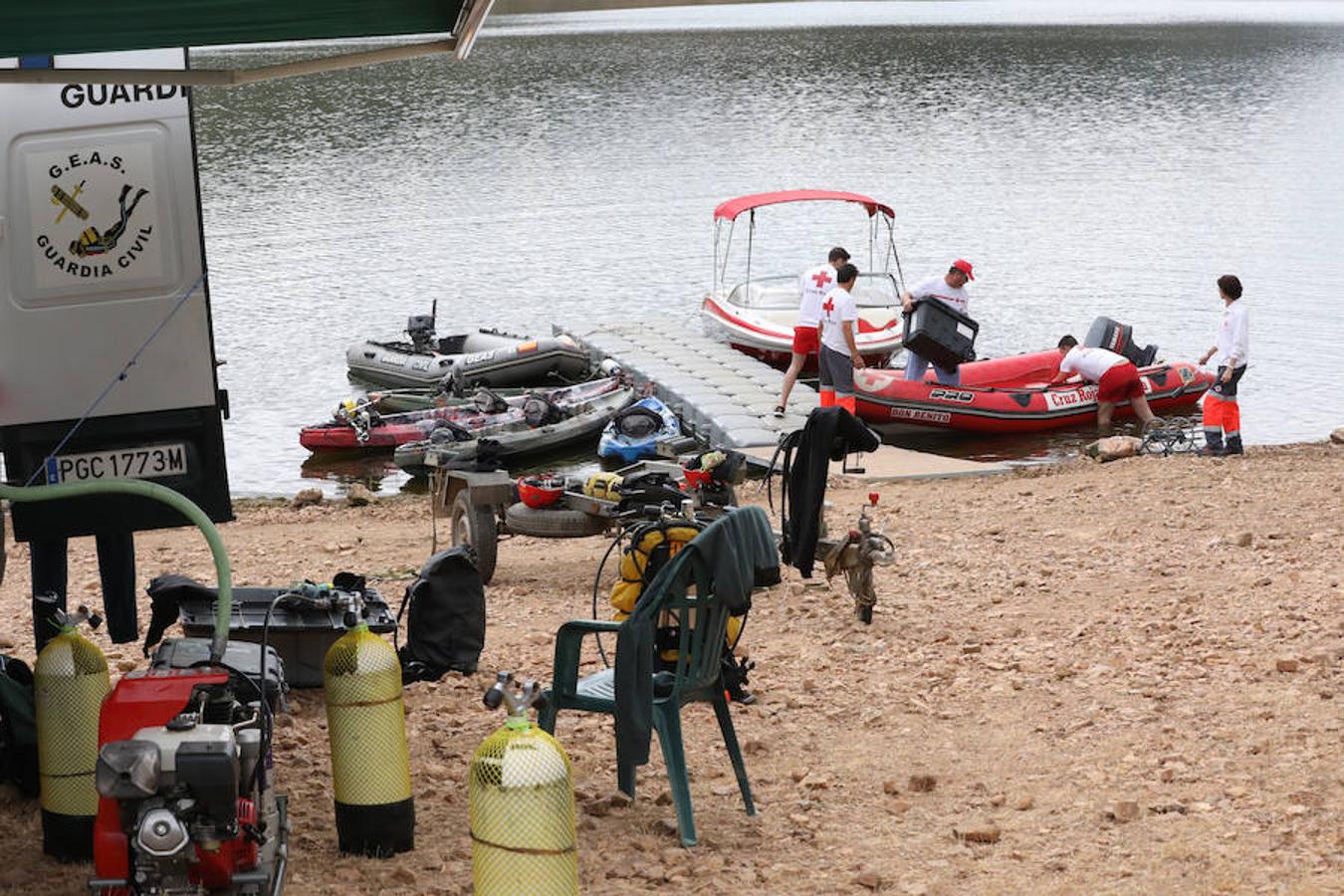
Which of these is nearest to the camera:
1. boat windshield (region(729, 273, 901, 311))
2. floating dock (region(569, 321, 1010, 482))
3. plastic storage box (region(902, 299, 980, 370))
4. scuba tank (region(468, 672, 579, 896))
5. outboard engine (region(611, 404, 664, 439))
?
scuba tank (region(468, 672, 579, 896))

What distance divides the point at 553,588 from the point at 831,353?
670cm

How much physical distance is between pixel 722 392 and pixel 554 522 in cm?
974

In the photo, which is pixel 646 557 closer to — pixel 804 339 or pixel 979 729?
pixel 979 729

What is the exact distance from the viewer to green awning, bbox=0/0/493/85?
5.30 metres

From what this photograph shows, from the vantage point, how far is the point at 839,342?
16266mm

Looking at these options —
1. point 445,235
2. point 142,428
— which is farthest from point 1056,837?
point 445,235

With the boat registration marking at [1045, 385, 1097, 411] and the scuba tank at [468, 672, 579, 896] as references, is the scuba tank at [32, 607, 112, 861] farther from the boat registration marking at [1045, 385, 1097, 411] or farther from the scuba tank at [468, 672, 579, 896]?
the boat registration marking at [1045, 385, 1097, 411]

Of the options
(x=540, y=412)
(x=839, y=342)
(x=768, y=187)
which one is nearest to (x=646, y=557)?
(x=839, y=342)

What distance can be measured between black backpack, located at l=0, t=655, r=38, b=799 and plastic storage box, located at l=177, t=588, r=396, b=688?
0.90 meters

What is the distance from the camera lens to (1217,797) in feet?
20.1

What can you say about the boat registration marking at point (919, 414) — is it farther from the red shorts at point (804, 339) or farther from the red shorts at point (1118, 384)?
the red shorts at point (1118, 384)

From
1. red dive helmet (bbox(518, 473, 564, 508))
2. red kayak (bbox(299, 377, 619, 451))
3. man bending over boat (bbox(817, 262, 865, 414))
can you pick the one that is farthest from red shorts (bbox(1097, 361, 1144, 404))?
red dive helmet (bbox(518, 473, 564, 508))

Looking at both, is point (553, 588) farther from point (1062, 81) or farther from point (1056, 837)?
point (1062, 81)

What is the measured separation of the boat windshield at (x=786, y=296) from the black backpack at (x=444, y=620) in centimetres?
1670
